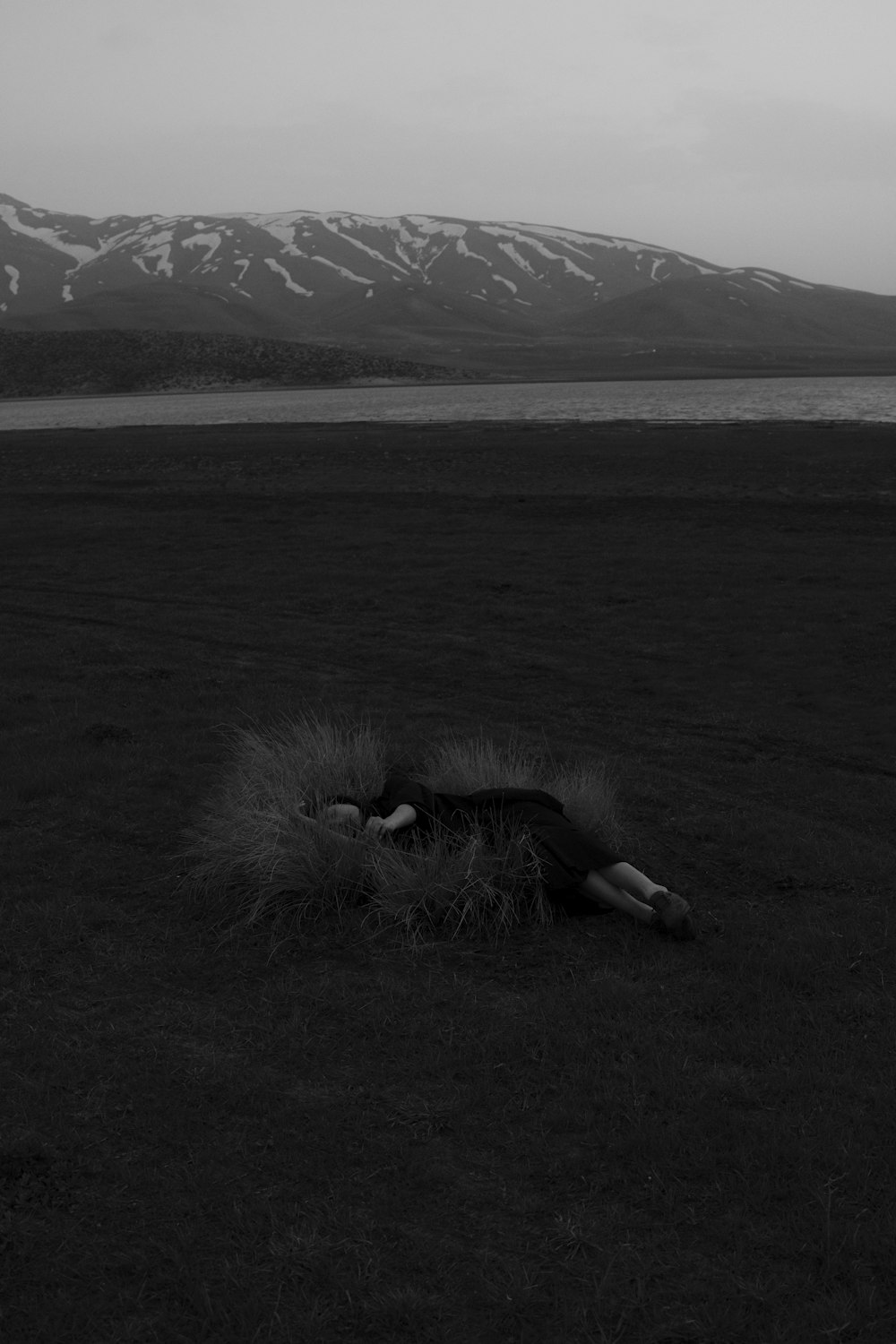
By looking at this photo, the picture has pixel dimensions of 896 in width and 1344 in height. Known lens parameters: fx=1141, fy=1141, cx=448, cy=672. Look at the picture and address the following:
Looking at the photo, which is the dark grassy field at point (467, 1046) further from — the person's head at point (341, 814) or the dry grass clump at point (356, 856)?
the person's head at point (341, 814)

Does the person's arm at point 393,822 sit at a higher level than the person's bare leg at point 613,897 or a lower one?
higher

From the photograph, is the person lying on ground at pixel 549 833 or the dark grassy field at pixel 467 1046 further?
the person lying on ground at pixel 549 833

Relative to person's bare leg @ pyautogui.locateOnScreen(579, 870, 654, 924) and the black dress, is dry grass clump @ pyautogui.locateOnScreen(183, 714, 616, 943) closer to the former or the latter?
the black dress

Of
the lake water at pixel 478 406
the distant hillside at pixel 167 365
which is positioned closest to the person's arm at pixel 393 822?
the lake water at pixel 478 406

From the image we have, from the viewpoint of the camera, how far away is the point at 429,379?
108 m

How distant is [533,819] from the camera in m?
6.85

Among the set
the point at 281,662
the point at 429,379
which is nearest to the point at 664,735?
the point at 281,662

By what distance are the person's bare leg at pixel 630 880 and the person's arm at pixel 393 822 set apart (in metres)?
1.25

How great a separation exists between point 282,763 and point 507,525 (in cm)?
1625

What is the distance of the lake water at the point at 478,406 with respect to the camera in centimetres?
5084

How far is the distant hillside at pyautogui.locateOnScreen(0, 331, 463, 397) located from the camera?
4008 inches

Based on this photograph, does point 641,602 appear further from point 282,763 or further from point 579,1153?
point 579,1153

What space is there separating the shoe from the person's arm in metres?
1.63

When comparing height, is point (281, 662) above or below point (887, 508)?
below
